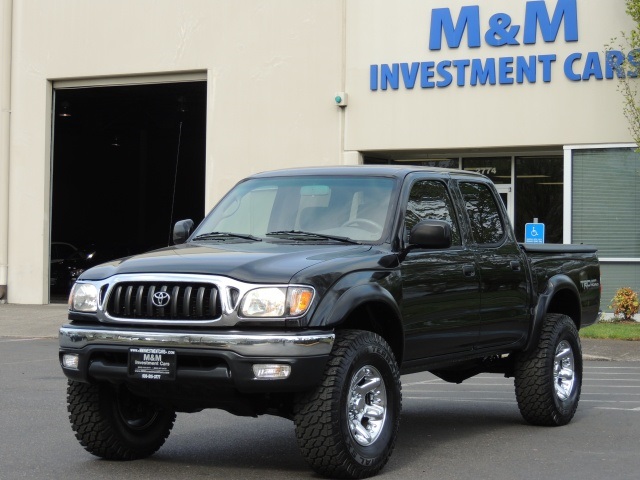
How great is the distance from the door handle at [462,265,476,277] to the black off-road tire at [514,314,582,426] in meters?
1.24

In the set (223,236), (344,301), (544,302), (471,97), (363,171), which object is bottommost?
(544,302)

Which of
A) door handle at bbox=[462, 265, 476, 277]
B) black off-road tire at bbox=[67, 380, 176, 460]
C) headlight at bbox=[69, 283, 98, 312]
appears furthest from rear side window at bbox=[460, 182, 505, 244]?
headlight at bbox=[69, 283, 98, 312]

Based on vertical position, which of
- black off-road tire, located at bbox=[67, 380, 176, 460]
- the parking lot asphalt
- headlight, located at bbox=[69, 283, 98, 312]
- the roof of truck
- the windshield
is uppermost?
the roof of truck

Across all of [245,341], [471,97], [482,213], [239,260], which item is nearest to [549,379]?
[482,213]

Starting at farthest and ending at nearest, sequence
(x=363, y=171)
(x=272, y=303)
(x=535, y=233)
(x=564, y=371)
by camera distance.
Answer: (x=535, y=233) < (x=564, y=371) < (x=363, y=171) < (x=272, y=303)

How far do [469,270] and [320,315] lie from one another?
206cm

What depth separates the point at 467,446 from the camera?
28.2 ft

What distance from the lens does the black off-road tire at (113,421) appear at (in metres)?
7.65

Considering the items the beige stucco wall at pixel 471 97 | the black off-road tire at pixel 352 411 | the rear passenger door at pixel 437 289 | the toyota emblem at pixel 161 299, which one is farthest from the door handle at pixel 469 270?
the beige stucco wall at pixel 471 97

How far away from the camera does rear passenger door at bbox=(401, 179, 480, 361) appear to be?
7.93 metres

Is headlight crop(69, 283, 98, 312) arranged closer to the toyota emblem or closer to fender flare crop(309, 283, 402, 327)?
the toyota emblem

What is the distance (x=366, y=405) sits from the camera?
731 cm

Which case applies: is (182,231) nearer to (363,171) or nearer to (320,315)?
(363,171)

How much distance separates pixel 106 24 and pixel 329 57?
5457mm
